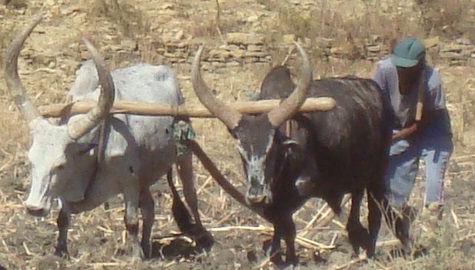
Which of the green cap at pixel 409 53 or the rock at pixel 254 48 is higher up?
the green cap at pixel 409 53

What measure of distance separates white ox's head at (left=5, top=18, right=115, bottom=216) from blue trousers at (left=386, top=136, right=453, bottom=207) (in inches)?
84.2

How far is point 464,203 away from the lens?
31.2 feet

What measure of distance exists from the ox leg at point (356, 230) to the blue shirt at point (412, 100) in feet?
1.98

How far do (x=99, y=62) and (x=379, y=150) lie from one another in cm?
204

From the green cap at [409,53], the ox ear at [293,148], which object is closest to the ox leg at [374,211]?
the green cap at [409,53]

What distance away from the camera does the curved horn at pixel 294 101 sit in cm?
684

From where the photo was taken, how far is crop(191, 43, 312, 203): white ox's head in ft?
22.1

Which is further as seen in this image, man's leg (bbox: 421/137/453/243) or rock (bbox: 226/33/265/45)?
rock (bbox: 226/33/265/45)

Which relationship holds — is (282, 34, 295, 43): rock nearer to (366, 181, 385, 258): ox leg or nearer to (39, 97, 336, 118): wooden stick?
(366, 181, 385, 258): ox leg

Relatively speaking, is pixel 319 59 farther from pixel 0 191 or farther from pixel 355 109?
pixel 355 109

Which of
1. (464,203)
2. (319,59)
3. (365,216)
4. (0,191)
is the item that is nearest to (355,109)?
(365,216)

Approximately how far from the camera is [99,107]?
284 inches

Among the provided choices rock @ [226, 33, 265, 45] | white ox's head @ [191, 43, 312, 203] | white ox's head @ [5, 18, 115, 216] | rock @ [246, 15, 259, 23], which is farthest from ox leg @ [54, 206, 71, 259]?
rock @ [246, 15, 259, 23]

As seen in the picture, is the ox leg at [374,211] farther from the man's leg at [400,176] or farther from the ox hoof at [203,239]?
the ox hoof at [203,239]
